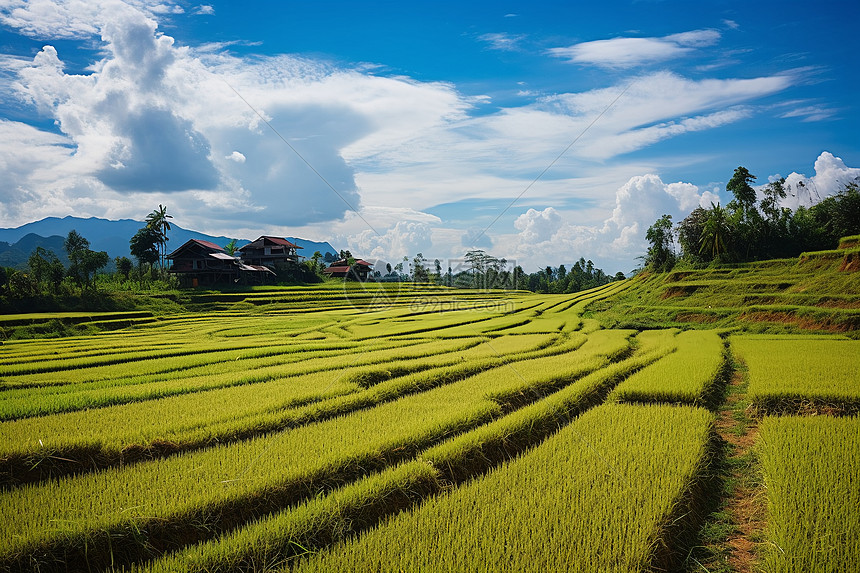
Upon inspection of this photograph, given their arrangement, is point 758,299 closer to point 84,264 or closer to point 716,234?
point 716,234

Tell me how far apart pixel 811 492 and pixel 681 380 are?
16.4 ft

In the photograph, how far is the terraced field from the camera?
12.6 ft

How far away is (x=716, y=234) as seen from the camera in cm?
3256

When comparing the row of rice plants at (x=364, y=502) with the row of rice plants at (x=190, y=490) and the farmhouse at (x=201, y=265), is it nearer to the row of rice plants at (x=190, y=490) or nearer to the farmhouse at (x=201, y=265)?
Result: the row of rice plants at (x=190, y=490)

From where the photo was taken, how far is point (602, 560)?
11.7ft

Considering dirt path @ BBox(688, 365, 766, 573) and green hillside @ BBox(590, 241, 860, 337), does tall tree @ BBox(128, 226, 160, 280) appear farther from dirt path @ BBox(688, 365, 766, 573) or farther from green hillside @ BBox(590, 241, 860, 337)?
dirt path @ BBox(688, 365, 766, 573)

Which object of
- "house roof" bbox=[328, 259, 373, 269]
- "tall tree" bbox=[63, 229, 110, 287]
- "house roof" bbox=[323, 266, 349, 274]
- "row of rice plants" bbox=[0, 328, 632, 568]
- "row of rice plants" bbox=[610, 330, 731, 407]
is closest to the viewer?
"row of rice plants" bbox=[0, 328, 632, 568]

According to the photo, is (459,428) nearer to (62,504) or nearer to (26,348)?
(62,504)

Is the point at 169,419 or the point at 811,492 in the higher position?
the point at 169,419

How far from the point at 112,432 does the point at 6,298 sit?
1019 inches

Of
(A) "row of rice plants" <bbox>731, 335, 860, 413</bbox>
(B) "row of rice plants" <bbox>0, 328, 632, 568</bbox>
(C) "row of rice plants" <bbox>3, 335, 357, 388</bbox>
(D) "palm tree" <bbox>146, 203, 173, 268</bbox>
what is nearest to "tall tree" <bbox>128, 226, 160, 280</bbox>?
(D) "palm tree" <bbox>146, 203, 173, 268</bbox>

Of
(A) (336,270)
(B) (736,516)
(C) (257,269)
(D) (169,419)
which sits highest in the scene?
(A) (336,270)

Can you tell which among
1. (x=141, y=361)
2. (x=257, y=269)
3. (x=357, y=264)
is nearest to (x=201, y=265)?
(x=257, y=269)

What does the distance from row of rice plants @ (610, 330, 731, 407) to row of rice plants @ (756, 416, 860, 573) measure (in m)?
1.79
